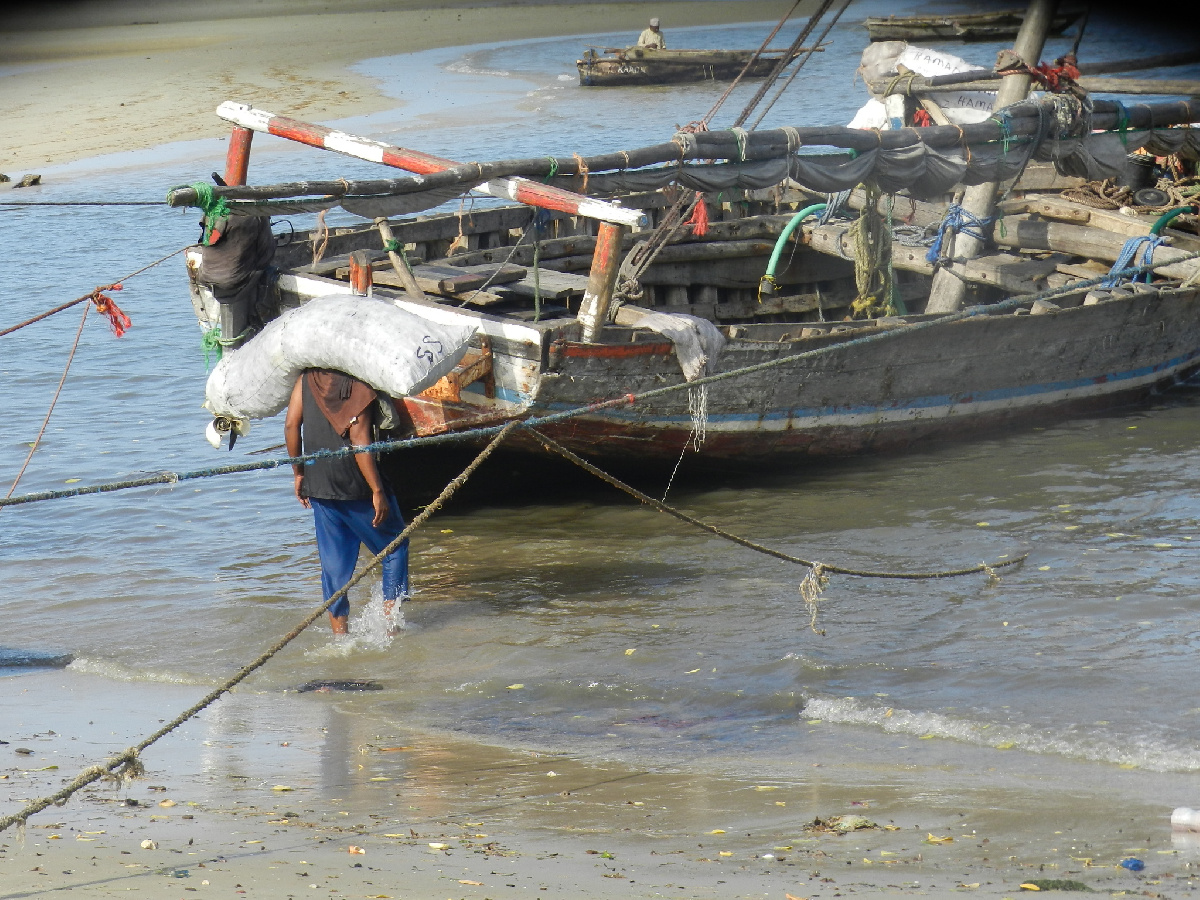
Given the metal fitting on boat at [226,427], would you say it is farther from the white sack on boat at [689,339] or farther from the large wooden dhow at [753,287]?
the white sack on boat at [689,339]

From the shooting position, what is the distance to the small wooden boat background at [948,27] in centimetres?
2997

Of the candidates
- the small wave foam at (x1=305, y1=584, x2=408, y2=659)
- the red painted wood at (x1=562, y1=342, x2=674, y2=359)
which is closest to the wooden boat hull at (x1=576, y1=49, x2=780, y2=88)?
the red painted wood at (x1=562, y1=342, x2=674, y2=359)

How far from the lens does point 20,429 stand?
10.9 m

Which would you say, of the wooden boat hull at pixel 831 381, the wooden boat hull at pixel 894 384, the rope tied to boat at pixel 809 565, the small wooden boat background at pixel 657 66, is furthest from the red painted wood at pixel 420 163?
the small wooden boat background at pixel 657 66

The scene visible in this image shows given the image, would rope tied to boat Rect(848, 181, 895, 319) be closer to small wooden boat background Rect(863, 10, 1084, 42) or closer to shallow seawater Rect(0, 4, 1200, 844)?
shallow seawater Rect(0, 4, 1200, 844)

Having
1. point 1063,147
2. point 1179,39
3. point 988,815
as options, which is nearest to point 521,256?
point 1063,147

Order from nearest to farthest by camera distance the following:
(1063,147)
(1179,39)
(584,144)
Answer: (1063,147) → (584,144) → (1179,39)

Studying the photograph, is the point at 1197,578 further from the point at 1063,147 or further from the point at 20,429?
the point at 20,429

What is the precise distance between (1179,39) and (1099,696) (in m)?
39.7

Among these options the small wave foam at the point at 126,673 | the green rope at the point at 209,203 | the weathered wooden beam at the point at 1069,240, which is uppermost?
the green rope at the point at 209,203

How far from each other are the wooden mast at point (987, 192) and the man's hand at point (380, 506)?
215 inches

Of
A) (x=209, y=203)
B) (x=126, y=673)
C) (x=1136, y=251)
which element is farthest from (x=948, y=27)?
(x=126, y=673)

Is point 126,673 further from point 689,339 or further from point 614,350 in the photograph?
point 689,339

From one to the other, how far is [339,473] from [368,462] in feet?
0.54
